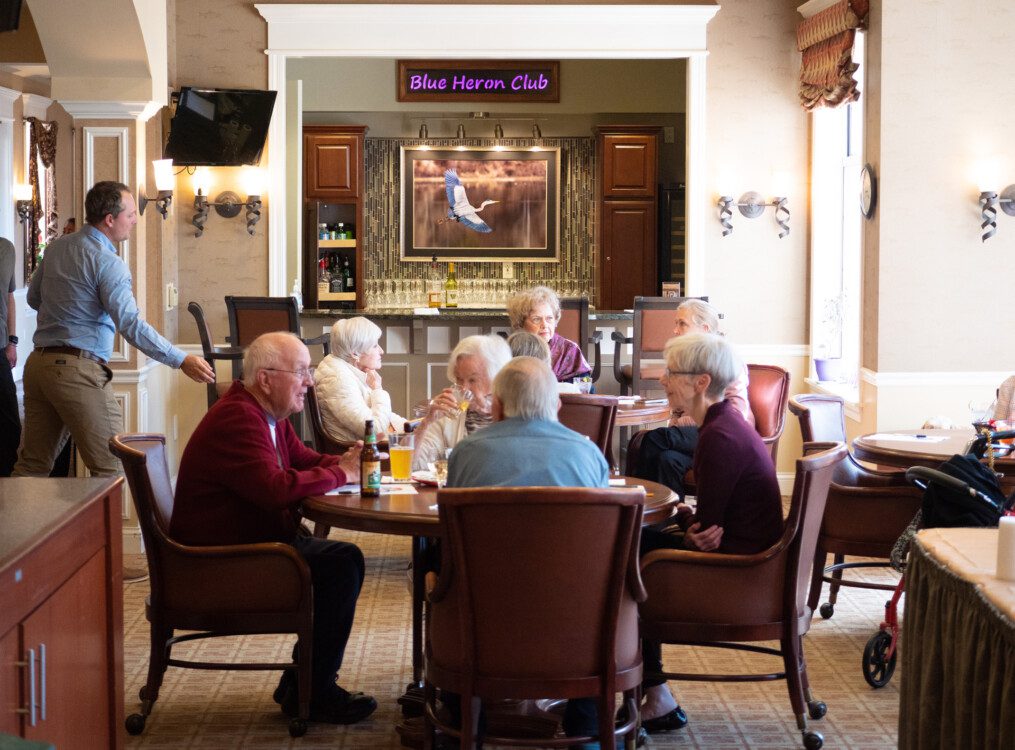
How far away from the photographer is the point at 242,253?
8508 mm

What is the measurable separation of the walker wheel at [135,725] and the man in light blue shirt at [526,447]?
1.38m

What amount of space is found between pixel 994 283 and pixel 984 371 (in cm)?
47

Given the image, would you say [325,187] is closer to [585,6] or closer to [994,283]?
[585,6]

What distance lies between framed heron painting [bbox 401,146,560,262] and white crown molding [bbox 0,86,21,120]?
12.7 feet

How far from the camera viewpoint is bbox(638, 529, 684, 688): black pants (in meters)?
4.05

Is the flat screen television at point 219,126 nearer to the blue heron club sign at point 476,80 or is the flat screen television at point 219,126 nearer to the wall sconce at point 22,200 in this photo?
the blue heron club sign at point 476,80

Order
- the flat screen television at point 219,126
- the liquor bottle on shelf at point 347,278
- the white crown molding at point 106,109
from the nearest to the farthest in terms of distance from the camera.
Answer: the white crown molding at point 106,109 < the flat screen television at point 219,126 < the liquor bottle on shelf at point 347,278

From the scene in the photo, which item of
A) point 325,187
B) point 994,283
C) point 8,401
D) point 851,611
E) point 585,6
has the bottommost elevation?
point 851,611

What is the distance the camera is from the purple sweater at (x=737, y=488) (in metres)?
3.84

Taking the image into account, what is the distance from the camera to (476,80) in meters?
11.8

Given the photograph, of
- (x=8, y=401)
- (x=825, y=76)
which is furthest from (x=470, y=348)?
(x=825, y=76)

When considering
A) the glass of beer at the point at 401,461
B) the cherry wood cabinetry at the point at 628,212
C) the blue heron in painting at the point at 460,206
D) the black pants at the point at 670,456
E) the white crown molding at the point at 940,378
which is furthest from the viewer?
the blue heron in painting at the point at 460,206

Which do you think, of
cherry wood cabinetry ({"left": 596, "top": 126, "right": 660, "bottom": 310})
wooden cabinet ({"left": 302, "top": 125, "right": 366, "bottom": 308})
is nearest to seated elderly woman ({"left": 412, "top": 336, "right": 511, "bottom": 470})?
wooden cabinet ({"left": 302, "top": 125, "right": 366, "bottom": 308})

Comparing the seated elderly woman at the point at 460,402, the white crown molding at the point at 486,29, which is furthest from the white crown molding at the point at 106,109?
the seated elderly woman at the point at 460,402
